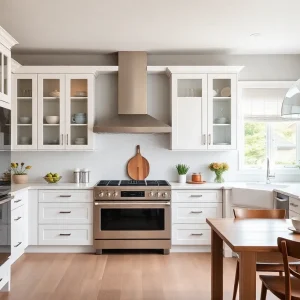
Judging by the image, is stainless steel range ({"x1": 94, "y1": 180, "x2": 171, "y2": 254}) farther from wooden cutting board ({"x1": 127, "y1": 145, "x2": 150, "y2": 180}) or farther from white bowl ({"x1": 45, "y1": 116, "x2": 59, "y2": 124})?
white bowl ({"x1": 45, "y1": 116, "x2": 59, "y2": 124})

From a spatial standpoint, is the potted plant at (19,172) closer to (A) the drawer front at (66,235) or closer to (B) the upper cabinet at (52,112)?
(B) the upper cabinet at (52,112)

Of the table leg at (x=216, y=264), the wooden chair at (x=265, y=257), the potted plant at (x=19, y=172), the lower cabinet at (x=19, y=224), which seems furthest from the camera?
the potted plant at (x=19, y=172)

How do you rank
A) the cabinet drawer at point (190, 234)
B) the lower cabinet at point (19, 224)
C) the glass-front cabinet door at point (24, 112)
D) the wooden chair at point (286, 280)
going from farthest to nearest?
the glass-front cabinet door at point (24, 112), the cabinet drawer at point (190, 234), the lower cabinet at point (19, 224), the wooden chair at point (286, 280)

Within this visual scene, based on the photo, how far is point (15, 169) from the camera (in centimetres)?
512

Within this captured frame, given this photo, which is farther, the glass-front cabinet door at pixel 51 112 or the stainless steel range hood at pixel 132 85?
the stainless steel range hood at pixel 132 85

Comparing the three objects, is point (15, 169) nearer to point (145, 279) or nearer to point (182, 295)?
point (145, 279)

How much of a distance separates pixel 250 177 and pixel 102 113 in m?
2.23

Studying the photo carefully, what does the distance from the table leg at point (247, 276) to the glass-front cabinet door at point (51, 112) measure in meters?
3.27

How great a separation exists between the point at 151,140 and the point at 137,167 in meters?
0.42

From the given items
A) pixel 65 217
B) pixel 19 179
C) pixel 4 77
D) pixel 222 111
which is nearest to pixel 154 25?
pixel 222 111

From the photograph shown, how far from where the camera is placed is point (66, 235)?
4656 mm

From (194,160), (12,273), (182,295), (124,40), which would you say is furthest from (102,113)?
(182,295)

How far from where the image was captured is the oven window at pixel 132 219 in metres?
4.64

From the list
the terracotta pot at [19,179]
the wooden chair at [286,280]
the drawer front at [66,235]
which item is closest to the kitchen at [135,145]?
the drawer front at [66,235]
